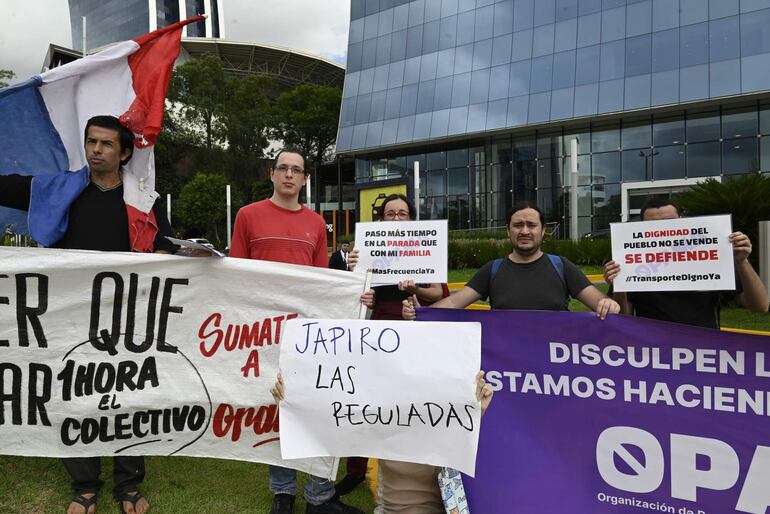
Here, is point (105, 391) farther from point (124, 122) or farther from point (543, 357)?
point (543, 357)

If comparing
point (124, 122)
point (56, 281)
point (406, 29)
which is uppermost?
point (406, 29)

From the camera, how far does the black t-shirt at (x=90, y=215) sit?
3074 mm

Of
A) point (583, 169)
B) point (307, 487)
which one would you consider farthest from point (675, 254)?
point (583, 169)

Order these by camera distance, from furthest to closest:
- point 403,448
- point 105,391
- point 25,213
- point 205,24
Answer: point 205,24, point 25,213, point 105,391, point 403,448

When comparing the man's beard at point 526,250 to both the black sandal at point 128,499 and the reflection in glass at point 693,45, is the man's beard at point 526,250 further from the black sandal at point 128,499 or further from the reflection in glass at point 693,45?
the reflection in glass at point 693,45

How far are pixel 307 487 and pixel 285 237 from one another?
1.43 metres

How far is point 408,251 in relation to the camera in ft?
10.5

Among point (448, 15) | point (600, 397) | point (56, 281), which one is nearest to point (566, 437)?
point (600, 397)

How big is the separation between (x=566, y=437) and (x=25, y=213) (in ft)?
11.2

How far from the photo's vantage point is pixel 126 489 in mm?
3086

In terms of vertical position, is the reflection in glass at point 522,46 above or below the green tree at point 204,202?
above

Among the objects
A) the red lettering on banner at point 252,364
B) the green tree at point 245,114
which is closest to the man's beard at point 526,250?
the red lettering on banner at point 252,364

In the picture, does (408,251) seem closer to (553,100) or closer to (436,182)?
(553,100)

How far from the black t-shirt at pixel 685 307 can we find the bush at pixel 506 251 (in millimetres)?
13961
